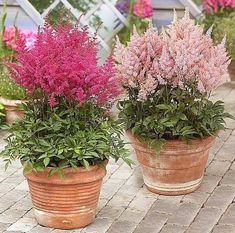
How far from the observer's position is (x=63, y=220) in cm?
465

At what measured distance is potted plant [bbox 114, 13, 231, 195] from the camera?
4.87 metres

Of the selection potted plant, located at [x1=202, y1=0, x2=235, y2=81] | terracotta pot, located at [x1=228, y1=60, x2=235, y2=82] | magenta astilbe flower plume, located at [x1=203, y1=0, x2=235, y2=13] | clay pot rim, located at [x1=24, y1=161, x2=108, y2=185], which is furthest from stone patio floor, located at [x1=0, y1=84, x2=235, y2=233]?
magenta astilbe flower plume, located at [x1=203, y1=0, x2=235, y2=13]

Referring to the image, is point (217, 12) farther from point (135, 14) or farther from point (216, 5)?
point (135, 14)

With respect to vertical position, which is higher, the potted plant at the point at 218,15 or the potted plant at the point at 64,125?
the potted plant at the point at 64,125

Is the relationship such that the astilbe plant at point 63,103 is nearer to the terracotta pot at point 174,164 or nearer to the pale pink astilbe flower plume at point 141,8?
the terracotta pot at point 174,164

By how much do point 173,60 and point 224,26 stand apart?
11.9ft

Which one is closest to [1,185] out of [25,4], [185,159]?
[185,159]

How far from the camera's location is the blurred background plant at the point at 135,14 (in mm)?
8617

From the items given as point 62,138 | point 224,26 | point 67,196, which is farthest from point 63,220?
point 224,26

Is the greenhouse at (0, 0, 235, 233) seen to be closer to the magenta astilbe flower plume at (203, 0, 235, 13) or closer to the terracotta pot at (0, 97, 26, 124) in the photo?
the terracotta pot at (0, 97, 26, 124)

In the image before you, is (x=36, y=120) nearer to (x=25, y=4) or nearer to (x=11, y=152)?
(x=11, y=152)

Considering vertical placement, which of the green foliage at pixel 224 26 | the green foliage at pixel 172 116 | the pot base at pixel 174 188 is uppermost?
the green foliage at pixel 172 116

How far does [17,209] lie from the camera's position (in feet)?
16.5

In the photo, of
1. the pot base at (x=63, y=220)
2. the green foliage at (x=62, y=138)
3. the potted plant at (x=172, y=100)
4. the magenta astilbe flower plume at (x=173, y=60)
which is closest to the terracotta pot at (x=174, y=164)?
the potted plant at (x=172, y=100)
